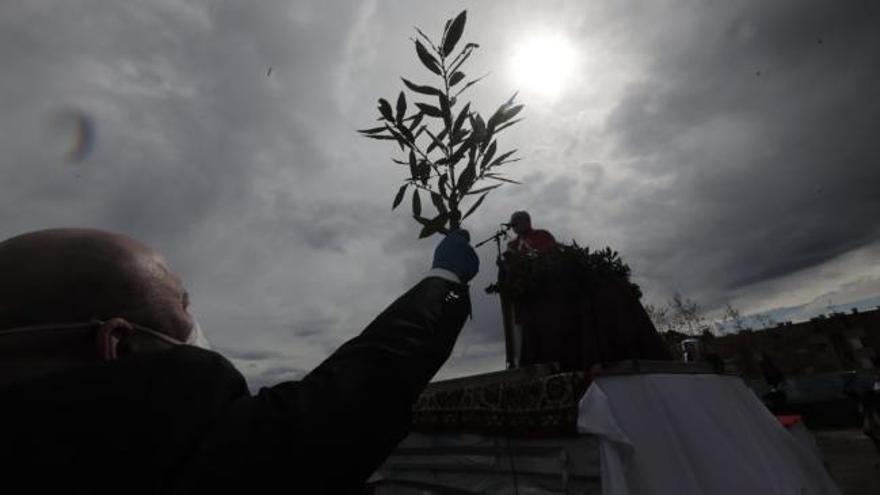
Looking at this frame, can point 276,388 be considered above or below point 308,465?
above

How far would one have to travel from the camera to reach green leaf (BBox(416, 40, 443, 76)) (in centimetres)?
238

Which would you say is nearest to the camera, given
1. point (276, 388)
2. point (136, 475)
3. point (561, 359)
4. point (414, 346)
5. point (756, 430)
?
point (136, 475)

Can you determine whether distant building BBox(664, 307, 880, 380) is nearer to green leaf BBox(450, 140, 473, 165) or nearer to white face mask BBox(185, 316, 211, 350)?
green leaf BBox(450, 140, 473, 165)

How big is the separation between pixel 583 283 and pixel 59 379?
12.7 ft

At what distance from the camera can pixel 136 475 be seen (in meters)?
0.71

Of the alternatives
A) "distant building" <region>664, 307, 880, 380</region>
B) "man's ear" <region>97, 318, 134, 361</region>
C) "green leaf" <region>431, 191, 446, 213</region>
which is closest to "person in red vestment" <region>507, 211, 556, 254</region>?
"green leaf" <region>431, 191, 446, 213</region>

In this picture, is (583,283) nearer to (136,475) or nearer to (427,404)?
(427,404)

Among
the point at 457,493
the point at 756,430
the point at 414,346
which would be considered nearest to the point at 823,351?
the point at 756,430

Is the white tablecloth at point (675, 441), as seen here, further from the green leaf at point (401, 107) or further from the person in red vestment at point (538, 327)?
the green leaf at point (401, 107)

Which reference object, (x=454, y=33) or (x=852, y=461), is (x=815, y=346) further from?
(x=454, y=33)

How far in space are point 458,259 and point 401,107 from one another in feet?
3.63

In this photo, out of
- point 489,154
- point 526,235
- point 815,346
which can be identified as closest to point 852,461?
point 526,235

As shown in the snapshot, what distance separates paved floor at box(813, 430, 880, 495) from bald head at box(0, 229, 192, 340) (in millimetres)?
6567

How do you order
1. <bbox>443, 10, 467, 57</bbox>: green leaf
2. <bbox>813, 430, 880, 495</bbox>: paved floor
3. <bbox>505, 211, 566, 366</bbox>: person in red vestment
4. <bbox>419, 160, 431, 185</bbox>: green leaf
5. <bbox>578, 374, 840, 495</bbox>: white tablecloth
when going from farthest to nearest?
<bbox>813, 430, 880, 495</bbox>: paved floor → <bbox>505, 211, 566, 366</bbox>: person in red vestment → <bbox>578, 374, 840, 495</bbox>: white tablecloth → <bbox>443, 10, 467, 57</bbox>: green leaf → <bbox>419, 160, 431, 185</bbox>: green leaf
